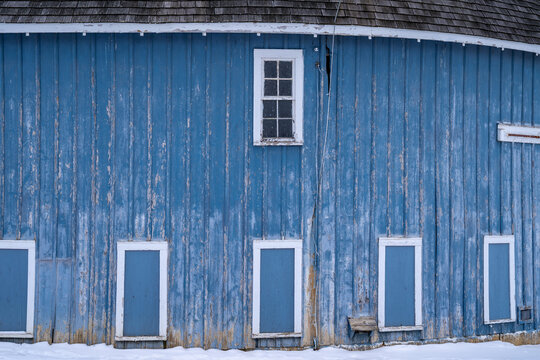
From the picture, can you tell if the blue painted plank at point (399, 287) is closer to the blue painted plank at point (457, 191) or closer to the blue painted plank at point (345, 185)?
the blue painted plank at point (345, 185)

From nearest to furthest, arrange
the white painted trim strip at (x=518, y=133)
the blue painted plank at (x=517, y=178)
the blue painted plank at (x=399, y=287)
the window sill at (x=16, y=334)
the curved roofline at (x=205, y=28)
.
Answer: the curved roofline at (x=205, y=28) < the window sill at (x=16, y=334) < the blue painted plank at (x=399, y=287) < the white painted trim strip at (x=518, y=133) < the blue painted plank at (x=517, y=178)

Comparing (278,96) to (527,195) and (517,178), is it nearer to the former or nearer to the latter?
(517,178)

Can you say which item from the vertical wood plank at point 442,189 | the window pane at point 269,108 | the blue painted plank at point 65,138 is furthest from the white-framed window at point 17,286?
the vertical wood plank at point 442,189

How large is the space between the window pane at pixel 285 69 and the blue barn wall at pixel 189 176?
28cm

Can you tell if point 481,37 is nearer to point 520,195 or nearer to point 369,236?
point 520,195

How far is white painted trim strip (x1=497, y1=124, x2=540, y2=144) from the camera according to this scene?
9602 millimetres

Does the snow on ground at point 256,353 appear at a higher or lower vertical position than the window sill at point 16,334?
lower

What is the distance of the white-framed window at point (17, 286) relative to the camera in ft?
27.8

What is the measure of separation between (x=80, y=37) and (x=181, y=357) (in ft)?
16.7

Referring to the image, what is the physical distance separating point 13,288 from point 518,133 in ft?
28.6

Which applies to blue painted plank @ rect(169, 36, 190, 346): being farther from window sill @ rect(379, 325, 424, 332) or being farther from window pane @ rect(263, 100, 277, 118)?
window sill @ rect(379, 325, 424, 332)

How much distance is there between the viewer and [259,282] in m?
8.59

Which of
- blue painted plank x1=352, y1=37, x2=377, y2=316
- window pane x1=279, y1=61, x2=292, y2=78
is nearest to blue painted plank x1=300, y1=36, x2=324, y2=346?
window pane x1=279, y1=61, x2=292, y2=78

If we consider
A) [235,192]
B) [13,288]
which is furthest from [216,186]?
[13,288]
